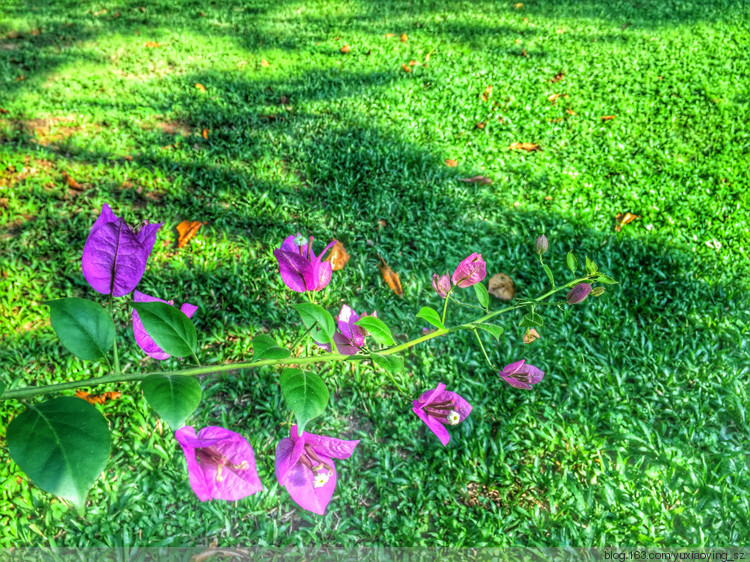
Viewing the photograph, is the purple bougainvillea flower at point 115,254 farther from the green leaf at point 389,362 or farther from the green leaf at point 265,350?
the green leaf at point 389,362

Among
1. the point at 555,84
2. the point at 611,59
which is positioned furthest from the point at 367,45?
the point at 611,59

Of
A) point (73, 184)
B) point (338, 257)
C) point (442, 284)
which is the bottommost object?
point (338, 257)

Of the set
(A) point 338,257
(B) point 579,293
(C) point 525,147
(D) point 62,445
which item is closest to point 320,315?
(D) point 62,445

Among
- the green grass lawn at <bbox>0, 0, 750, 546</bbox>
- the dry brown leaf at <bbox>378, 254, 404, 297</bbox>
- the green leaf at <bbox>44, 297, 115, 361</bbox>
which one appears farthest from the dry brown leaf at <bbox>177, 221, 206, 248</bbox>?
the green leaf at <bbox>44, 297, 115, 361</bbox>

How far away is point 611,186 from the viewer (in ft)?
9.32

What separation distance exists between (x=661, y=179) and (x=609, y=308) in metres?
1.24

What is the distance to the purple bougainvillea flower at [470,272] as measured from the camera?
757mm

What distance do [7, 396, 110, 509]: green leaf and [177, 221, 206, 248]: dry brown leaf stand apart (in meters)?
2.02

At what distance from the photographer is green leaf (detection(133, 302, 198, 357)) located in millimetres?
526

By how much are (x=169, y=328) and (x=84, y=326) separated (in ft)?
0.30

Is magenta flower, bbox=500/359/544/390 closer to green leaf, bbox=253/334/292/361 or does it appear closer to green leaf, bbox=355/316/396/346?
green leaf, bbox=355/316/396/346

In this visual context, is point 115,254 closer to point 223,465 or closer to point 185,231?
point 223,465

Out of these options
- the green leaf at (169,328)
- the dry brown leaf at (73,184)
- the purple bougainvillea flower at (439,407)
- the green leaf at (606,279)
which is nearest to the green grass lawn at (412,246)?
the dry brown leaf at (73,184)

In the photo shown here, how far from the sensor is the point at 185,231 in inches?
91.7
